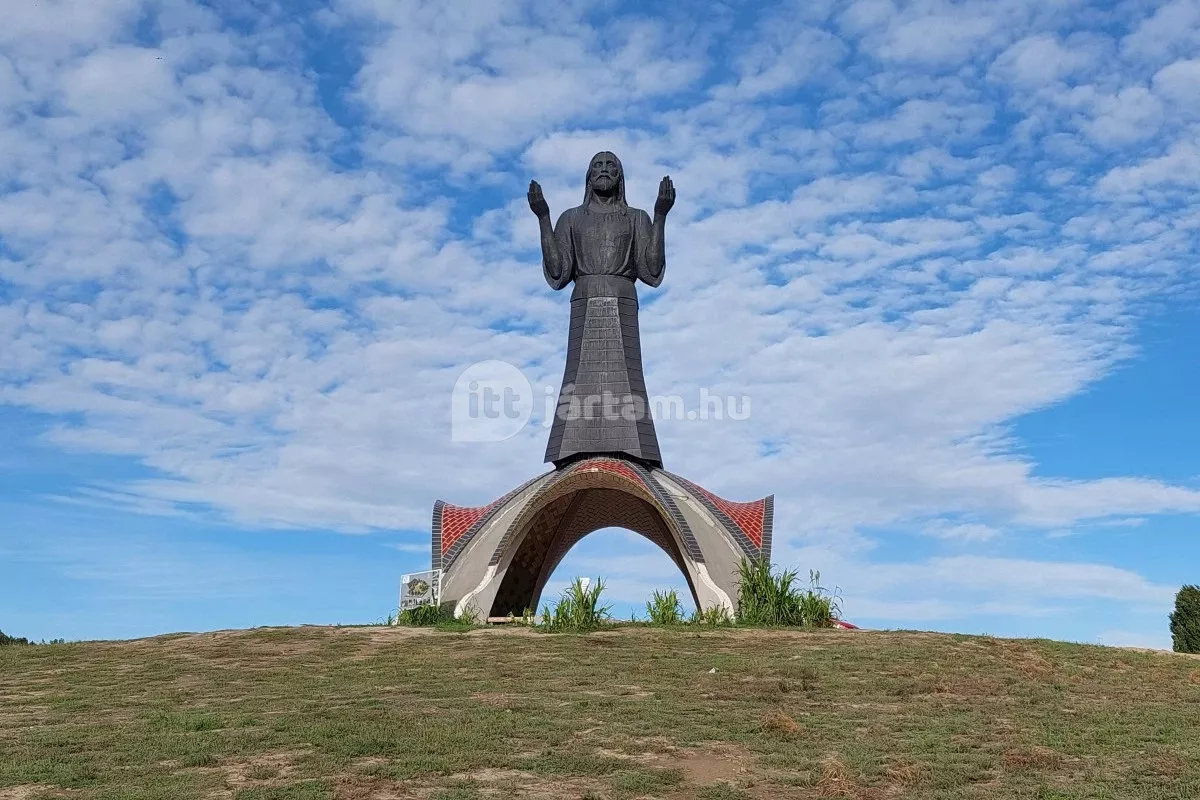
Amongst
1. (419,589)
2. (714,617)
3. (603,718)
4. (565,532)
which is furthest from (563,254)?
(603,718)

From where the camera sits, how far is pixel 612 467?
875 inches

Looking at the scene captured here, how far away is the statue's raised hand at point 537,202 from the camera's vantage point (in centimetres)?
2483

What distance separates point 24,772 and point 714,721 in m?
6.16

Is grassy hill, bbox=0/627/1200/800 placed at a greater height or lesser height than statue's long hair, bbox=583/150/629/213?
lesser

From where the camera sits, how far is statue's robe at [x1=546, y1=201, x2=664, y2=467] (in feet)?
76.1

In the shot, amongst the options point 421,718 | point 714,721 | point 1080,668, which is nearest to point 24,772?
point 421,718

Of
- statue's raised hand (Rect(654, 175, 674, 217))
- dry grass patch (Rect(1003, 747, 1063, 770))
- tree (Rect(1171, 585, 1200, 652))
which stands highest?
statue's raised hand (Rect(654, 175, 674, 217))

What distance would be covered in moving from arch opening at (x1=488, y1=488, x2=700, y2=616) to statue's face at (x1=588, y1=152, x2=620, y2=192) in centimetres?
681

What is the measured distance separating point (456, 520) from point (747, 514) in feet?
20.1

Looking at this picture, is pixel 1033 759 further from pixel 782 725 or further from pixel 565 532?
pixel 565 532

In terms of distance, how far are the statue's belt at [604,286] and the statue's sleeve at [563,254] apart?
39 centimetres

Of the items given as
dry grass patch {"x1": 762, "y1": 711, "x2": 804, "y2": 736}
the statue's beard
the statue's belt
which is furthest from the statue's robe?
dry grass patch {"x1": 762, "y1": 711, "x2": 804, "y2": 736}

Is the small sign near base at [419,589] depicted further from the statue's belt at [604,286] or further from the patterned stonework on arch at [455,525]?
the statue's belt at [604,286]

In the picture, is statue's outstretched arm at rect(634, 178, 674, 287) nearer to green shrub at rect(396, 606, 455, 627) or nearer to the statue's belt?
the statue's belt
